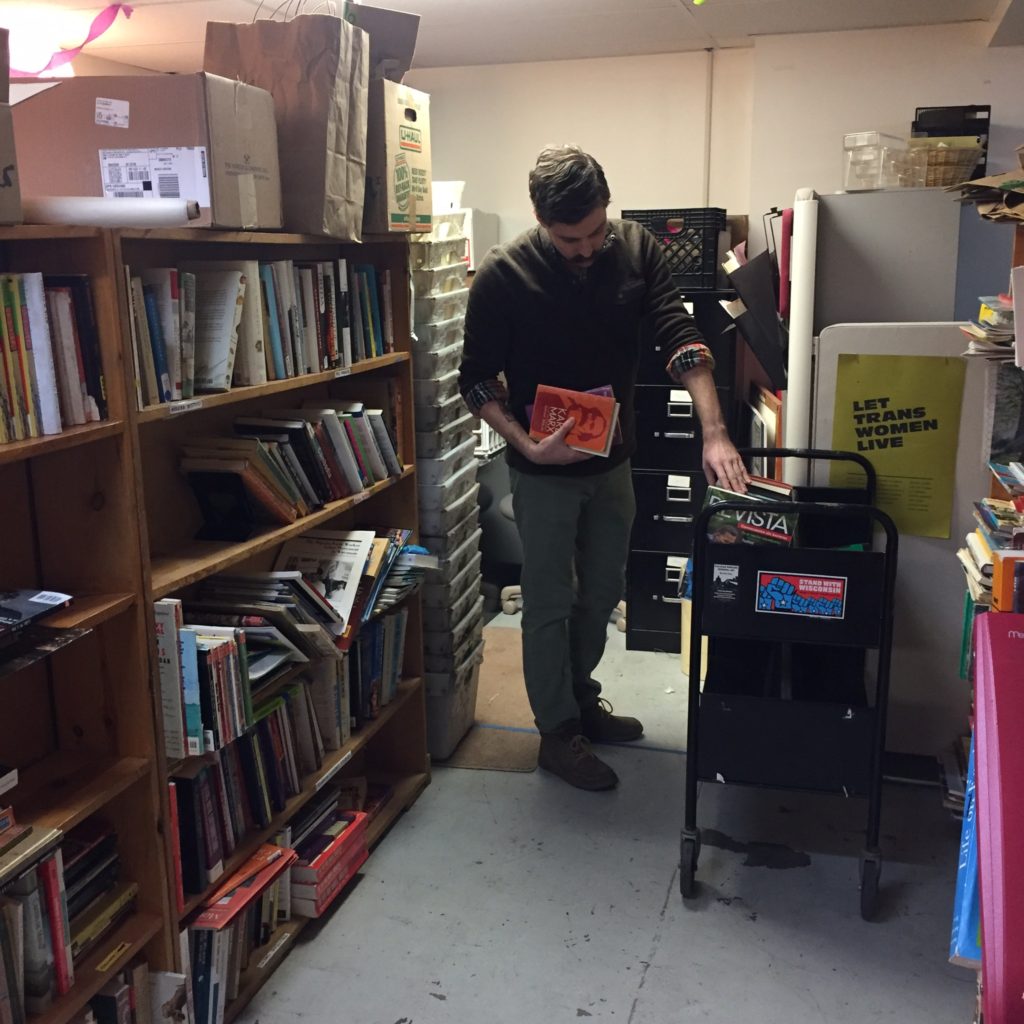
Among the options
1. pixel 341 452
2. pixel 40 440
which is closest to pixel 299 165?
pixel 341 452

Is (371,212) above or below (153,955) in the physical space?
above

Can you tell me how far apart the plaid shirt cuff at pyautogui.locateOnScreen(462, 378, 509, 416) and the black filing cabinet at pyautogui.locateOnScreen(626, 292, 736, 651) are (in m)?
1.02

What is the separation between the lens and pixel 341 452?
2264 mm

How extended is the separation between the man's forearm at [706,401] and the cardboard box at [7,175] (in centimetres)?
159

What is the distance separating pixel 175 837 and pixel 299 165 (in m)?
1.28

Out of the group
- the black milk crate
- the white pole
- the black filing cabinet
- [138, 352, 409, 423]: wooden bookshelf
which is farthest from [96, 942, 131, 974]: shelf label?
the black milk crate

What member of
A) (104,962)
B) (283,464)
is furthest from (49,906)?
(283,464)

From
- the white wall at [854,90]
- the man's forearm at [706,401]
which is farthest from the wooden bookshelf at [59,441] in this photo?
the white wall at [854,90]

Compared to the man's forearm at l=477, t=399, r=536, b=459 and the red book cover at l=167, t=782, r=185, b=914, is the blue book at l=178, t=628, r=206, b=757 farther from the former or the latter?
the man's forearm at l=477, t=399, r=536, b=459

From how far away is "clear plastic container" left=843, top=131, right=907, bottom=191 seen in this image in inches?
134

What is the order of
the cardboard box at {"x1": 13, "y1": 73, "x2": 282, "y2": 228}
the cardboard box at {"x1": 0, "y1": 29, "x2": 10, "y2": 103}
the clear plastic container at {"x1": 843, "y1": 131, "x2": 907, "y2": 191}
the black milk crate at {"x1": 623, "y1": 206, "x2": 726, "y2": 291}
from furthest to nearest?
the black milk crate at {"x1": 623, "y1": 206, "x2": 726, "y2": 291}, the clear plastic container at {"x1": 843, "y1": 131, "x2": 907, "y2": 191}, the cardboard box at {"x1": 13, "y1": 73, "x2": 282, "y2": 228}, the cardboard box at {"x1": 0, "y1": 29, "x2": 10, "y2": 103}

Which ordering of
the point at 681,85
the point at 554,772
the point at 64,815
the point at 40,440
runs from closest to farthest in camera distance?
the point at 40,440 < the point at 64,815 < the point at 554,772 < the point at 681,85

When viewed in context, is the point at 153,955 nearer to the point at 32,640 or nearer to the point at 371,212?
the point at 32,640

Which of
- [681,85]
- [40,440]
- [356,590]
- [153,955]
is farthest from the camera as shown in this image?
[681,85]
